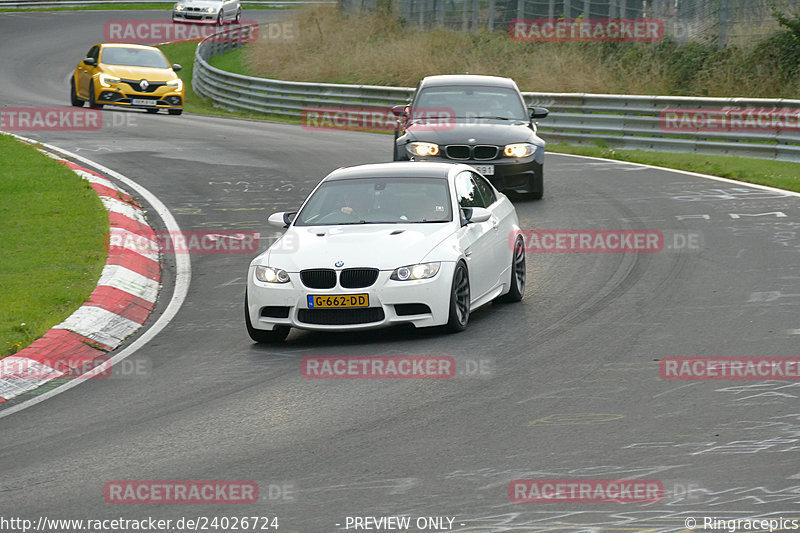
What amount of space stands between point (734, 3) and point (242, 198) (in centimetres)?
1724

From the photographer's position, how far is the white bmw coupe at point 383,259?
1027cm

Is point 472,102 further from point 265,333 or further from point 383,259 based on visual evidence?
point 265,333

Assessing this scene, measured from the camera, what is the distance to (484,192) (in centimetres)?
1240

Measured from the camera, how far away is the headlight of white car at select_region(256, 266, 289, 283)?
1045cm

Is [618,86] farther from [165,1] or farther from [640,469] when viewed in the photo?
[165,1]

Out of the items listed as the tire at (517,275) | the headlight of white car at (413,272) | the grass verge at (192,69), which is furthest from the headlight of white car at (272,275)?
the grass verge at (192,69)

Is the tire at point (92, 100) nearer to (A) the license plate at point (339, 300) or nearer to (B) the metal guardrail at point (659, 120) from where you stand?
(B) the metal guardrail at point (659, 120)

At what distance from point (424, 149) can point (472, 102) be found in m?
1.71

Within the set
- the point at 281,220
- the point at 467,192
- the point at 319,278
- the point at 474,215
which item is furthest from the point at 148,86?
the point at 319,278

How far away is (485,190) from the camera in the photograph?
12.5 metres

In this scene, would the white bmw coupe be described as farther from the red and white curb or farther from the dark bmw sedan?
the dark bmw sedan

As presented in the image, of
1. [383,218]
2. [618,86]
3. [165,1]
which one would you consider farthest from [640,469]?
[165,1]

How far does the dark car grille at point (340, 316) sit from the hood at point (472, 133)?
7.47m

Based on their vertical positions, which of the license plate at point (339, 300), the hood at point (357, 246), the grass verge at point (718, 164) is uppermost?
the hood at point (357, 246)
